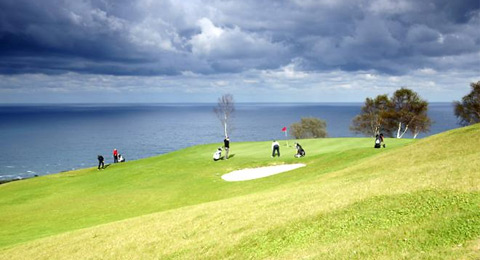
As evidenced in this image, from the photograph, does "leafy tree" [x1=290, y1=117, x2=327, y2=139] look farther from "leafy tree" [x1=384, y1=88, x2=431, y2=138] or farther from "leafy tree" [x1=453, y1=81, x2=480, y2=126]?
"leafy tree" [x1=453, y1=81, x2=480, y2=126]

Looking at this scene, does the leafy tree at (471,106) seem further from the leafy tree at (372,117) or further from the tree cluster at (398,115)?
the leafy tree at (372,117)

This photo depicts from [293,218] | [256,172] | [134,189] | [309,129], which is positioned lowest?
[309,129]

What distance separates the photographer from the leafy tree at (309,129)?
127 meters

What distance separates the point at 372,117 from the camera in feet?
327

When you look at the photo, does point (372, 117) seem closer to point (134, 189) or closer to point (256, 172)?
A: point (256, 172)

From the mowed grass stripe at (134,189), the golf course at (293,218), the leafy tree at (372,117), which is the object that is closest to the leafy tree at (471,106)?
the leafy tree at (372,117)

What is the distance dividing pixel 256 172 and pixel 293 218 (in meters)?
22.2

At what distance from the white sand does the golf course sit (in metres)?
2.50

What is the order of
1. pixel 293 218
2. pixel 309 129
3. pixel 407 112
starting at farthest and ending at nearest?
pixel 309 129 → pixel 407 112 → pixel 293 218

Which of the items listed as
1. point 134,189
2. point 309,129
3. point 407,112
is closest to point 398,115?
point 407,112

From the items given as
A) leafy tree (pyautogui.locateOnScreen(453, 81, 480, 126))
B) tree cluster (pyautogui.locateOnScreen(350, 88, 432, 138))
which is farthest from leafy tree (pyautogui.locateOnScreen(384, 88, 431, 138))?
leafy tree (pyautogui.locateOnScreen(453, 81, 480, 126))

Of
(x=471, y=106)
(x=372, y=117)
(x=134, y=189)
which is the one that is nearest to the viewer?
(x=134, y=189)

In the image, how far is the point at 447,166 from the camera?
18141 mm

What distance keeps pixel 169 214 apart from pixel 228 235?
704 centimetres
